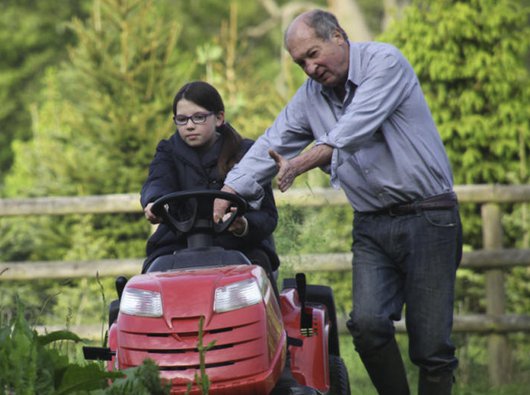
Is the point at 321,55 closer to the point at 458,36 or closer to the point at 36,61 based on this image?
the point at 458,36

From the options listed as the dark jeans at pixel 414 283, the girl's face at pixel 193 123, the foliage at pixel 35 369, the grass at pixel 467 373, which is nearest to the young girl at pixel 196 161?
the girl's face at pixel 193 123

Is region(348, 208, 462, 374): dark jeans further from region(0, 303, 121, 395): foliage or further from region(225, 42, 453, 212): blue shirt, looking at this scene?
region(0, 303, 121, 395): foliage

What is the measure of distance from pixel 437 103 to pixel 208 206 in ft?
14.8

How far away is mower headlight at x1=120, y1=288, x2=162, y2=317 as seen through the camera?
3.75m

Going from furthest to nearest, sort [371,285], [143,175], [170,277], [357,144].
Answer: [143,175]
[371,285]
[357,144]
[170,277]

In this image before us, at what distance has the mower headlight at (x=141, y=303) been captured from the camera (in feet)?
12.3

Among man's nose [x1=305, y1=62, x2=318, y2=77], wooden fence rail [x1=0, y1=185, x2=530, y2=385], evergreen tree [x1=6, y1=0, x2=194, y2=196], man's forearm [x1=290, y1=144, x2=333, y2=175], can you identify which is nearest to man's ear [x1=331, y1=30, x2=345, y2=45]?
Result: man's nose [x1=305, y1=62, x2=318, y2=77]

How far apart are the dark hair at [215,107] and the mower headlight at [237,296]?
962mm

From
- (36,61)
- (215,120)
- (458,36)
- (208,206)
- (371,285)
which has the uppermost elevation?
(36,61)

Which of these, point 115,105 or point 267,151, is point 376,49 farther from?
point 115,105

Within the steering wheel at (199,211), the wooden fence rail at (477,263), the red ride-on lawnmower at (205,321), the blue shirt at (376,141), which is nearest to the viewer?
the red ride-on lawnmower at (205,321)

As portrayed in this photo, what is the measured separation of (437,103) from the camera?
859 centimetres

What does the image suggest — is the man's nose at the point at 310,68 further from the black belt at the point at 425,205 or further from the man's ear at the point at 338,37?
the black belt at the point at 425,205

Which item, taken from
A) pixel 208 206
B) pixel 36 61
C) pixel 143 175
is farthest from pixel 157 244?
pixel 36 61
